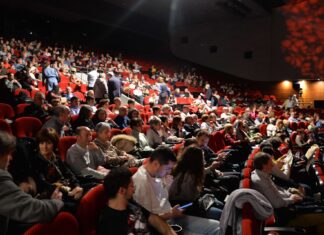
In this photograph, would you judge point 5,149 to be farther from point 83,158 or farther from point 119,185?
point 83,158

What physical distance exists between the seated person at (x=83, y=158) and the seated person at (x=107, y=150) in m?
0.15

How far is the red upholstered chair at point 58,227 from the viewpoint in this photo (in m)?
1.22

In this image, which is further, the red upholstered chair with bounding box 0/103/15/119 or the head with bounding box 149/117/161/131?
the head with bounding box 149/117/161/131

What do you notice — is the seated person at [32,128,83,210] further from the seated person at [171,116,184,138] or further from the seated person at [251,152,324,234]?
the seated person at [171,116,184,138]

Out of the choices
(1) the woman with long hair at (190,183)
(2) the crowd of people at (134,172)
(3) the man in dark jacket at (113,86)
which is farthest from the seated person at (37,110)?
(3) the man in dark jacket at (113,86)

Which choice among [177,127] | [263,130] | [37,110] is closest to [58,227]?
[37,110]

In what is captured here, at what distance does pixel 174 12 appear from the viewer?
13070 millimetres

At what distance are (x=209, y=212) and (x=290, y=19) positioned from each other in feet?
A: 35.7

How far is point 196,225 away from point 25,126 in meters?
2.02

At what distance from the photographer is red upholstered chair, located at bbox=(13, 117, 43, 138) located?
3.18m

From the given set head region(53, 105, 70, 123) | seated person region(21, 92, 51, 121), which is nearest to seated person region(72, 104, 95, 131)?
seated person region(21, 92, 51, 121)

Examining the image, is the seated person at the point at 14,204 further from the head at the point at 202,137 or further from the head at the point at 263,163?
the head at the point at 202,137

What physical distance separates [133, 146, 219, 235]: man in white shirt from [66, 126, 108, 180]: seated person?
0.62 meters

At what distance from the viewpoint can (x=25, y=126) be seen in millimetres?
3256
